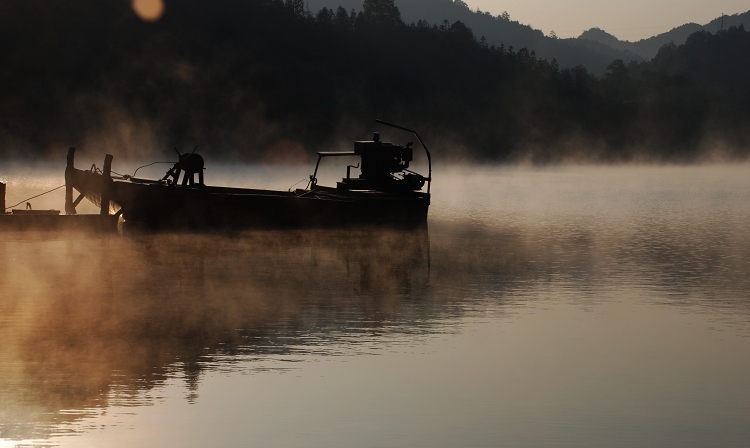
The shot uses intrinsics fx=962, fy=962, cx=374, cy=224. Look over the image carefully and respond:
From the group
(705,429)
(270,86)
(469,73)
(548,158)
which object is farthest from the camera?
(469,73)

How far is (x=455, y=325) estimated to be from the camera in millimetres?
17266

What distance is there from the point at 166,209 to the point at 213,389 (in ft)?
73.4

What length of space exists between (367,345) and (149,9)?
529ft

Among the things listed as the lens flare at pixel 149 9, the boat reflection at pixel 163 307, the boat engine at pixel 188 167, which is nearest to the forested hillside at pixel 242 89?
the lens flare at pixel 149 9

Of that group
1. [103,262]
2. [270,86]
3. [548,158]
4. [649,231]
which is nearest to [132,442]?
[103,262]

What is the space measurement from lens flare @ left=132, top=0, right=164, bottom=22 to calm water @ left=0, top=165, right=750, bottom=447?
463 ft

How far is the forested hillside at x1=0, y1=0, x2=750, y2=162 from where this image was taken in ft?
465

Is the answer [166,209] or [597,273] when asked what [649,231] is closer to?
[597,273]

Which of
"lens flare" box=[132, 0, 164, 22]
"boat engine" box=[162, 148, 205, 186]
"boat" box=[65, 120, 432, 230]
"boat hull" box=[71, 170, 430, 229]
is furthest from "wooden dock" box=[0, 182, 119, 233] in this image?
"lens flare" box=[132, 0, 164, 22]

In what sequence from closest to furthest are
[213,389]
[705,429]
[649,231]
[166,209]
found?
1. [705,429]
2. [213,389]
3. [166,209]
4. [649,231]

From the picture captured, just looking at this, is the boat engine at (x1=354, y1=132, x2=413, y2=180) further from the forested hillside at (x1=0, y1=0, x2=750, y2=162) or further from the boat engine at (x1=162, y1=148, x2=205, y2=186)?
the forested hillside at (x1=0, y1=0, x2=750, y2=162)

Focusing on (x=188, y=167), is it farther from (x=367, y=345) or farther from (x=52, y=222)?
(x=367, y=345)

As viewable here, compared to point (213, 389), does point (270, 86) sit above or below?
above

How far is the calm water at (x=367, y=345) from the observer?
1123 cm
